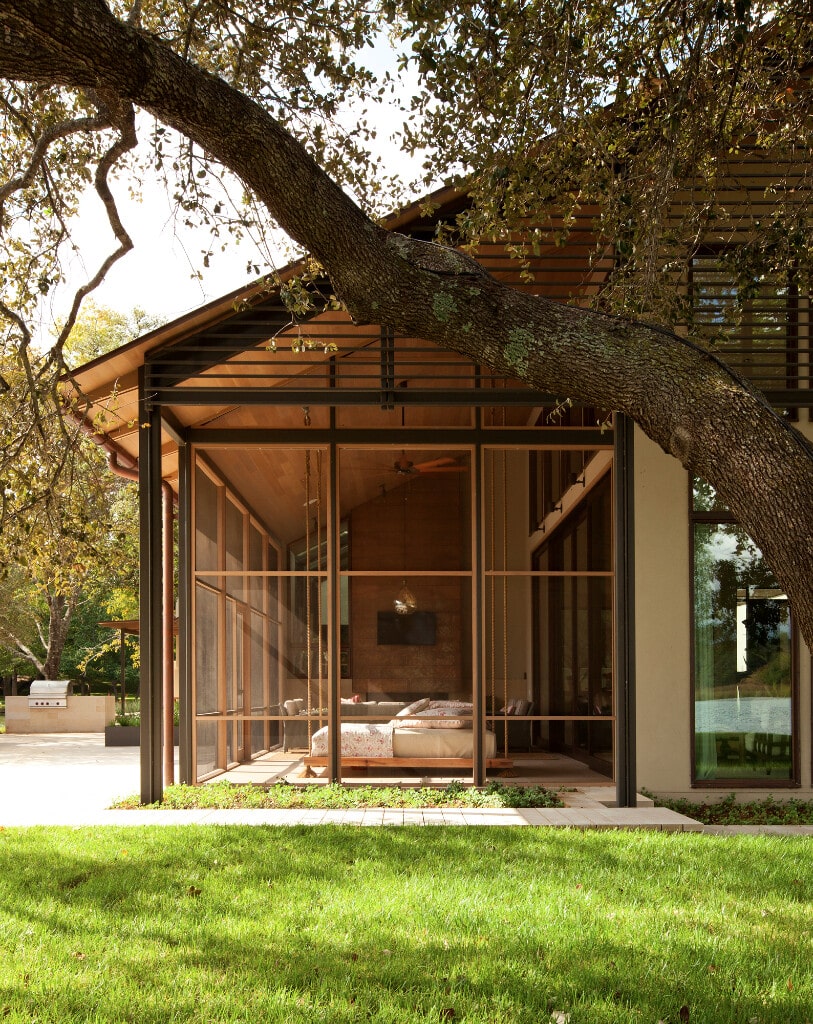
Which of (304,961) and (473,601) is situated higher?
(473,601)

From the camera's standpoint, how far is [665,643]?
9.85 m

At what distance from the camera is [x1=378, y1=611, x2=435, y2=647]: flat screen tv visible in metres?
10.1

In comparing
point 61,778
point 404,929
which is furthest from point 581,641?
Answer: point 404,929

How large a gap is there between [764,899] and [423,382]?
6.36m

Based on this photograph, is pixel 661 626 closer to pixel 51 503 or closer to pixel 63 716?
pixel 51 503

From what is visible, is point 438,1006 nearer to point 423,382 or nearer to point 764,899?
point 764,899

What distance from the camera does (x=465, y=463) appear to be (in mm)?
10414

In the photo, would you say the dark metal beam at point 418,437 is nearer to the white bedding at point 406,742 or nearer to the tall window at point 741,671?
the tall window at point 741,671

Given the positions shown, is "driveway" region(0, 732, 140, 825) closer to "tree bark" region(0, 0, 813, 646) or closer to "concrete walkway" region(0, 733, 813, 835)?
"concrete walkway" region(0, 733, 813, 835)

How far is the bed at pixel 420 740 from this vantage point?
10.2m

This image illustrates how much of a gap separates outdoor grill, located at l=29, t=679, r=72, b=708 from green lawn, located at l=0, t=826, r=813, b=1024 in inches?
611

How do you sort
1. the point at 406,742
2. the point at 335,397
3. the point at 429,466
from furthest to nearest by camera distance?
1. the point at 429,466
2. the point at 406,742
3. the point at 335,397

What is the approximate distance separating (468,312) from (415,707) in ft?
23.2

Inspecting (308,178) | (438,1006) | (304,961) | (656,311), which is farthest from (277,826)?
(308,178)
